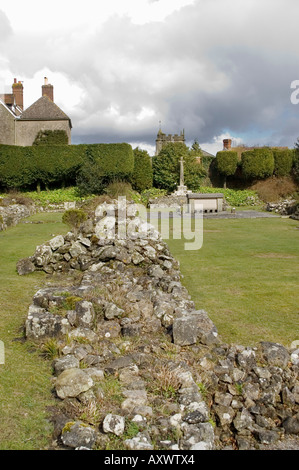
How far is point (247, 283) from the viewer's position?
27.9 ft

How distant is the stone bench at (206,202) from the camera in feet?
87.7

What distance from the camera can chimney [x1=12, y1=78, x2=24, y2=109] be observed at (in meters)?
41.5

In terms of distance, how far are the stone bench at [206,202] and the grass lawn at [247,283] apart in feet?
34.3

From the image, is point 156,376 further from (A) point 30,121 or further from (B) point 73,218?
(A) point 30,121

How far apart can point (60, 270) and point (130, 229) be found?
2245 mm

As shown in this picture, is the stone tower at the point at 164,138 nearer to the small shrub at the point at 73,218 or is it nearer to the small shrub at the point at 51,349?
the small shrub at the point at 73,218

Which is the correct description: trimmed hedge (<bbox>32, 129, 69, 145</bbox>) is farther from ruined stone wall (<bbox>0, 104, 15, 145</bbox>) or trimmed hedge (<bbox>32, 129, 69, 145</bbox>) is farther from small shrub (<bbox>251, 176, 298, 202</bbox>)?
small shrub (<bbox>251, 176, 298, 202</bbox>)

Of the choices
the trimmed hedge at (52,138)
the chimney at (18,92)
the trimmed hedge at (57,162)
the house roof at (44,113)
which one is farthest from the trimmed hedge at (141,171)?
the chimney at (18,92)

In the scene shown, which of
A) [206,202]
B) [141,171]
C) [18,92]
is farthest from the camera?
[18,92]

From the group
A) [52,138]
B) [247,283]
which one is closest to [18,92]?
[52,138]

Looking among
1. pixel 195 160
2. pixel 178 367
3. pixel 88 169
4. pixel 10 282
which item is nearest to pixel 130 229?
pixel 10 282

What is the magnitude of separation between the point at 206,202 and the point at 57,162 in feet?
44.4

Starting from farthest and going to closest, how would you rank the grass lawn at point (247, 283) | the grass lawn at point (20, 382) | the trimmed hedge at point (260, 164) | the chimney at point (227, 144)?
the chimney at point (227, 144)
the trimmed hedge at point (260, 164)
the grass lawn at point (247, 283)
the grass lawn at point (20, 382)

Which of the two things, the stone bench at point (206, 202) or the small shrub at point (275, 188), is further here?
the small shrub at point (275, 188)
